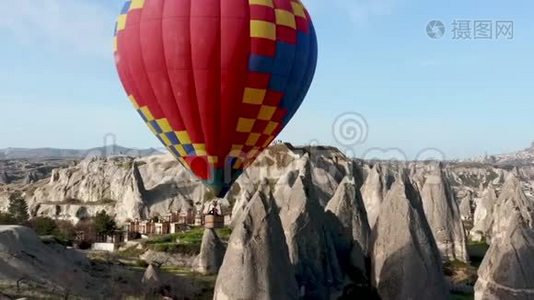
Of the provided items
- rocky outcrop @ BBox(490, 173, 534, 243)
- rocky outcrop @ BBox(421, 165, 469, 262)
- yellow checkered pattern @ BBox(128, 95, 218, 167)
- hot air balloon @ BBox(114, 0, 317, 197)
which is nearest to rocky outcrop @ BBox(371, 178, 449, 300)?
hot air balloon @ BBox(114, 0, 317, 197)

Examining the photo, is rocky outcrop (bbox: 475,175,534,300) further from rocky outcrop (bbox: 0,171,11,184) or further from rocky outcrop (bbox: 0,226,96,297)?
rocky outcrop (bbox: 0,171,11,184)

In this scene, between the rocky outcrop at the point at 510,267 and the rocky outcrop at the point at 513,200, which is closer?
the rocky outcrop at the point at 510,267

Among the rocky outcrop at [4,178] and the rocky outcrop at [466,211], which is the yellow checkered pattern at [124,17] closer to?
the rocky outcrop at [466,211]

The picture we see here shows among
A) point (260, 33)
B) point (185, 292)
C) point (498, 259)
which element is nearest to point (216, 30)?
point (260, 33)

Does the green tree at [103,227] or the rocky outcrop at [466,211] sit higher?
the rocky outcrop at [466,211]

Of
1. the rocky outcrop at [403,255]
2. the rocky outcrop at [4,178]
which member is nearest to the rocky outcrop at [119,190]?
the rocky outcrop at [403,255]

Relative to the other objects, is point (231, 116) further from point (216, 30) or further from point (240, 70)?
point (216, 30)

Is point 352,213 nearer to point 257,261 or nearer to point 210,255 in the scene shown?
point 210,255
